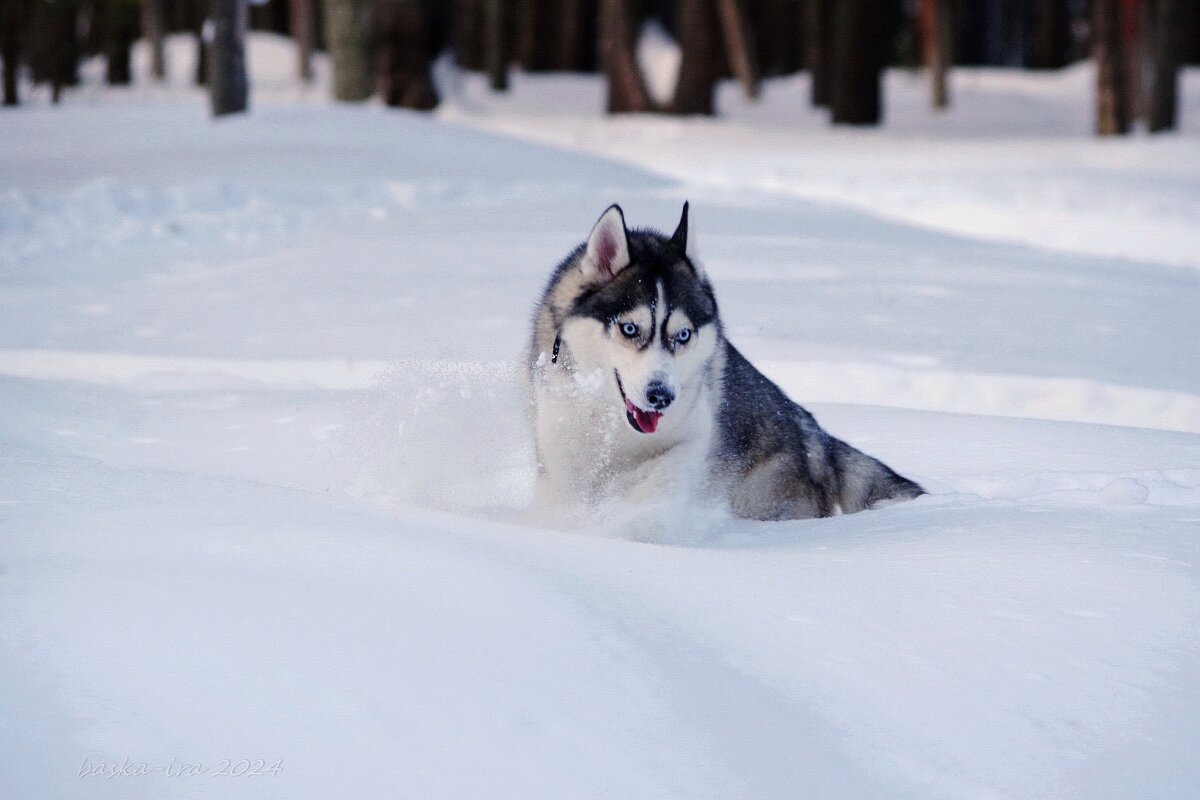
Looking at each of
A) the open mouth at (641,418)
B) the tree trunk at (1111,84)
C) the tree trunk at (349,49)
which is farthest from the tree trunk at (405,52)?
the open mouth at (641,418)

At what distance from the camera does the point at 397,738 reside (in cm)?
246

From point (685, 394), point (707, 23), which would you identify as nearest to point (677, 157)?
point (707, 23)

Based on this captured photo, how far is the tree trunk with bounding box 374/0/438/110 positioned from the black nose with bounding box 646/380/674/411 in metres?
17.9

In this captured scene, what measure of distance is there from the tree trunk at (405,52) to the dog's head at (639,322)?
17.1 m

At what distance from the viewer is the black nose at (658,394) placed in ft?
14.3

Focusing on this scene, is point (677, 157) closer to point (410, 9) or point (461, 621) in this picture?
point (410, 9)

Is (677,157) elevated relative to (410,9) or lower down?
lower down

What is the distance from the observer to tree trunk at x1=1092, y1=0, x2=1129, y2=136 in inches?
956

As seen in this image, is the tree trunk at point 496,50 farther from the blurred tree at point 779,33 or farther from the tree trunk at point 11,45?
the tree trunk at point 11,45

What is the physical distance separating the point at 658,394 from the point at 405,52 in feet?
59.5

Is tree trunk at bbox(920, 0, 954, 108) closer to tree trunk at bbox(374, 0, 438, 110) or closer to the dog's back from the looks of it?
tree trunk at bbox(374, 0, 438, 110)

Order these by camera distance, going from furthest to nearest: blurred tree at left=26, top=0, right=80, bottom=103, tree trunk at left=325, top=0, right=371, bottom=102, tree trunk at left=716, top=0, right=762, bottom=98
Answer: tree trunk at left=716, top=0, right=762, bottom=98 < blurred tree at left=26, top=0, right=80, bottom=103 < tree trunk at left=325, top=0, right=371, bottom=102

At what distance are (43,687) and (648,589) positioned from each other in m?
1.42

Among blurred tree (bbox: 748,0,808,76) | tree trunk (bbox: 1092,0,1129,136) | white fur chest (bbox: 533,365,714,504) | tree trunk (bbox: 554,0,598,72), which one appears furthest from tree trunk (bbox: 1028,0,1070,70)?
white fur chest (bbox: 533,365,714,504)
